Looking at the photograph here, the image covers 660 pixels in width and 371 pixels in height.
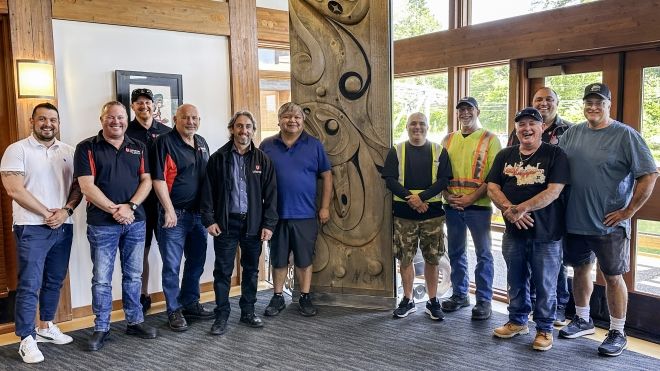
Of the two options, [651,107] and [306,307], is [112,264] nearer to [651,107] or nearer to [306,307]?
[306,307]

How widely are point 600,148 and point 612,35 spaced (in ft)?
2.98

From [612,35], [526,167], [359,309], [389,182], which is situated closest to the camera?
[526,167]

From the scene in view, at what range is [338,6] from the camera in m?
4.04

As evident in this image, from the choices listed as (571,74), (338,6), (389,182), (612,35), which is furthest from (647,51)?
(338,6)

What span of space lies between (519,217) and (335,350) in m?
1.39

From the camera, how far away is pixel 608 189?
3.17 metres

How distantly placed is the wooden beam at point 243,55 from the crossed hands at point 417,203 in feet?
5.83

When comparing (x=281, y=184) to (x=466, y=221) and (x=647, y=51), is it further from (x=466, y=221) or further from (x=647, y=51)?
(x=647, y=51)

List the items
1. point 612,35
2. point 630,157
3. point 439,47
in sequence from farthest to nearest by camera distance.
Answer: point 439,47
point 612,35
point 630,157

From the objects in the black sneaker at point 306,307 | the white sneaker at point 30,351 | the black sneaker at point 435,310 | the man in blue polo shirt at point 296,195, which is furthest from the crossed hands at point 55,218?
the black sneaker at point 435,310

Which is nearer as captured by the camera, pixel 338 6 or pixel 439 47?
pixel 338 6

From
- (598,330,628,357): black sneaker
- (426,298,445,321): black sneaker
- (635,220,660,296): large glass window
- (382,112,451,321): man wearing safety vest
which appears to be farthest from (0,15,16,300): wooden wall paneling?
(635,220,660,296): large glass window

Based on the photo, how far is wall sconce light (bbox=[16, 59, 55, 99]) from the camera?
142 inches

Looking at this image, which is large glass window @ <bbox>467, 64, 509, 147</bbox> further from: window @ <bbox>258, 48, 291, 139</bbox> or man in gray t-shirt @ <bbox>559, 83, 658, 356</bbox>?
window @ <bbox>258, 48, 291, 139</bbox>
